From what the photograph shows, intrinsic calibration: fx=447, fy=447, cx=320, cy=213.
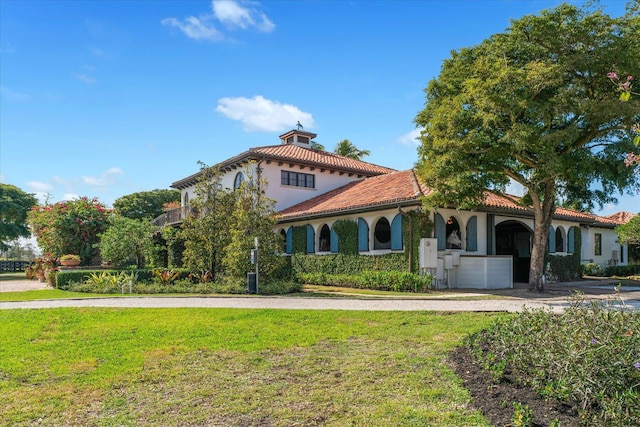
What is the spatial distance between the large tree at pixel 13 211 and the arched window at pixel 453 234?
36.7 m

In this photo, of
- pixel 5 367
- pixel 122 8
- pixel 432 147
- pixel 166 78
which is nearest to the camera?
pixel 5 367

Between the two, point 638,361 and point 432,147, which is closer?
point 638,361

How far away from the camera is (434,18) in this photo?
1063 centimetres

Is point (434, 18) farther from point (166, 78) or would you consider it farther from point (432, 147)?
point (166, 78)

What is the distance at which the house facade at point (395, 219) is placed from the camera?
56.3ft

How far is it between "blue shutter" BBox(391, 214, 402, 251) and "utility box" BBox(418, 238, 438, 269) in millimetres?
1158

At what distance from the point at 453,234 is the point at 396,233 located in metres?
2.70

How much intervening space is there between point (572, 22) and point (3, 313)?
54.3 ft

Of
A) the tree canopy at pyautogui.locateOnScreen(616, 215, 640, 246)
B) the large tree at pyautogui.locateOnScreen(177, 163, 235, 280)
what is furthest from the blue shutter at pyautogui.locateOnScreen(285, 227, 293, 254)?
the tree canopy at pyautogui.locateOnScreen(616, 215, 640, 246)

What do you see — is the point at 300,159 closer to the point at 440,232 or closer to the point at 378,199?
the point at 378,199

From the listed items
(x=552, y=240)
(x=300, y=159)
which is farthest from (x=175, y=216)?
(x=552, y=240)

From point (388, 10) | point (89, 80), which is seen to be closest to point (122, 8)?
point (89, 80)

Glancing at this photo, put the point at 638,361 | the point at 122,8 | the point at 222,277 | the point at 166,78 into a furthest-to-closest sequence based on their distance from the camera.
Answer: the point at 222,277 < the point at 166,78 < the point at 122,8 < the point at 638,361

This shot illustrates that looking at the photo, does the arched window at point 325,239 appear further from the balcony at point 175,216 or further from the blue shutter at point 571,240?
the blue shutter at point 571,240
